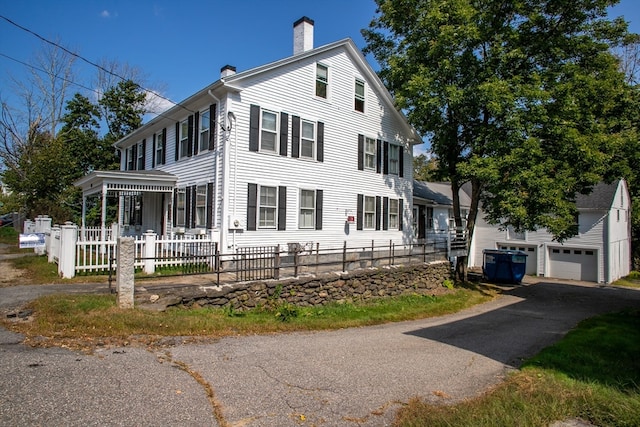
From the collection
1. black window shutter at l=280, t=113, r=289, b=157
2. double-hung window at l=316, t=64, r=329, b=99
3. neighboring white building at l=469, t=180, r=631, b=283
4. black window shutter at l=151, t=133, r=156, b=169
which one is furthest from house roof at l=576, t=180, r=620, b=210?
black window shutter at l=151, t=133, r=156, b=169

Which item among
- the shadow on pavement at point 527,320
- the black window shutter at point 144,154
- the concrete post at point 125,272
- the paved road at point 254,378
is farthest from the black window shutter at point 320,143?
the black window shutter at point 144,154

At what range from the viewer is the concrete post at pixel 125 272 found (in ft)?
25.1

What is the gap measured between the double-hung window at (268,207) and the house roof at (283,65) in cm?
363

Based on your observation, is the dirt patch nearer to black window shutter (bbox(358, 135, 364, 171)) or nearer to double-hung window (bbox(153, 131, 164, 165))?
double-hung window (bbox(153, 131, 164, 165))

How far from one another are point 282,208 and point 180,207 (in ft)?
14.0

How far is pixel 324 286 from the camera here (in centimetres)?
1174

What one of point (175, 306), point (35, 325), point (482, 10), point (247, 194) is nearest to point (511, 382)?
point (175, 306)

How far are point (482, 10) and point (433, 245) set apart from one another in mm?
10490

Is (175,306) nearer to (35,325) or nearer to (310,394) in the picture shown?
(35,325)

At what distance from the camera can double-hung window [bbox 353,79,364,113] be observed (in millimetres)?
17625

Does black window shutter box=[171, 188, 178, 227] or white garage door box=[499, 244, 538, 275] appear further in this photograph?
white garage door box=[499, 244, 538, 275]

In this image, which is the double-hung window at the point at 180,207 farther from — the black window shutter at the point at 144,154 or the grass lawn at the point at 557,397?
the grass lawn at the point at 557,397

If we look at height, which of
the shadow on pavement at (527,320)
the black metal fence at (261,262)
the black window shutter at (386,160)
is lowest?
the shadow on pavement at (527,320)

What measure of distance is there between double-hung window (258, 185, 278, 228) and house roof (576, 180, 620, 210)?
67.4ft
